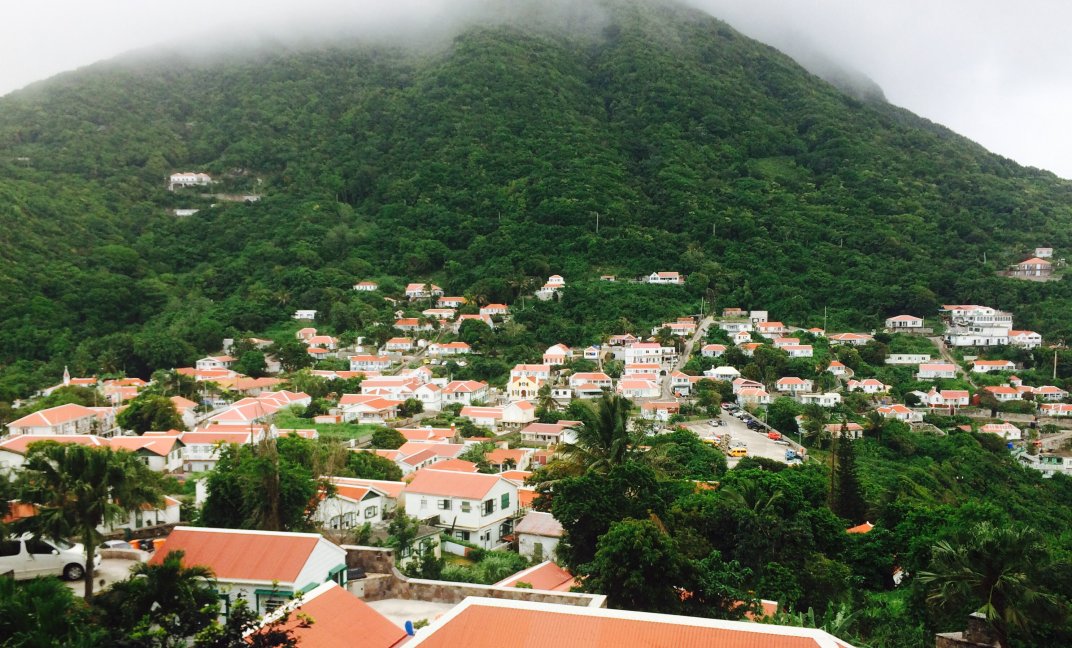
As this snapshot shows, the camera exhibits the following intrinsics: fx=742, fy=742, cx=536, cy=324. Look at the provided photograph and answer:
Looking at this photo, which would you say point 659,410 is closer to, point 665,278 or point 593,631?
point 665,278

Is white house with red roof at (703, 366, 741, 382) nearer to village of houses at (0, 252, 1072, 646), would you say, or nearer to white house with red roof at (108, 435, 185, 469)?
village of houses at (0, 252, 1072, 646)

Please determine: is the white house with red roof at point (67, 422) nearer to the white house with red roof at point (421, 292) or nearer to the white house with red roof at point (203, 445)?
the white house with red roof at point (203, 445)

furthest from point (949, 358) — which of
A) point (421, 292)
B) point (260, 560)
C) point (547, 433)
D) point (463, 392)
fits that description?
point (260, 560)

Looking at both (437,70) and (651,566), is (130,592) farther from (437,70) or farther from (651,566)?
(437,70)

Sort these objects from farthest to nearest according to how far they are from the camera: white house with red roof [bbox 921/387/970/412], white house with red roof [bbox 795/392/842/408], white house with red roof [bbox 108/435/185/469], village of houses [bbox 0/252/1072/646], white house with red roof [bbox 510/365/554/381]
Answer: white house with red roof [bbox 510/365/554/381], white house with red roof [bbox 921/387/970/412], white house with red roof [bbox 795/392/842/408], white house with red roof [bbox 108/435/185/469], village of houses [bbox 0/252/1072/646]

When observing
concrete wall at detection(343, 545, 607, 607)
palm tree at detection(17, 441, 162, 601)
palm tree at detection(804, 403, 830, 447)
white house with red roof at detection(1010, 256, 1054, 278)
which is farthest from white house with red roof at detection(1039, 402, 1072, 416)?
palm tree at detection(17, 441, 162, 601)

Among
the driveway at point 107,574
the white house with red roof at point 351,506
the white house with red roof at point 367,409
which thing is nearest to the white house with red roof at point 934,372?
the white house with red roof at point 367,409
